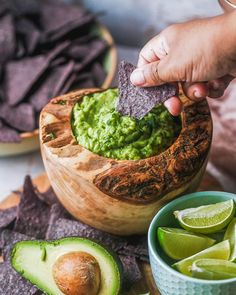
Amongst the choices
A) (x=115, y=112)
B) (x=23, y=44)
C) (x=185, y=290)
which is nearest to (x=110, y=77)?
(x=23, y=44)

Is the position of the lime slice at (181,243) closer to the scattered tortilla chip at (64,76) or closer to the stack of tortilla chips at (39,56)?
the stack of tortilla chips at (39,56)

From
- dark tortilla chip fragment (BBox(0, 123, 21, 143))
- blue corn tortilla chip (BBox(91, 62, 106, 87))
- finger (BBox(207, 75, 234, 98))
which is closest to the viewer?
finger (BBox(207, 75, 234, 98))

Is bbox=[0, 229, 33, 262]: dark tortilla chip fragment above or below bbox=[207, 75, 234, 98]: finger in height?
below

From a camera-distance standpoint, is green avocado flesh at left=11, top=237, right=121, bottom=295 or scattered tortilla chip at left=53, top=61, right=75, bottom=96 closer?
green avocado flesh at left=11, top=237, right=121, bottom=295

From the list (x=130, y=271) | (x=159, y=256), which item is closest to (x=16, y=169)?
(x=130, y=271)

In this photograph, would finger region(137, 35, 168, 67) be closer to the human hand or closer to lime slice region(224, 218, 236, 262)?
the human hand

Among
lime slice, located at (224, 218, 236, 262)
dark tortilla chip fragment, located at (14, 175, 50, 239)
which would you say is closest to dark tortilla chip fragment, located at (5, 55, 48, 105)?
dark tortilla chip fragment, located at (14, 175, 50, 239)
